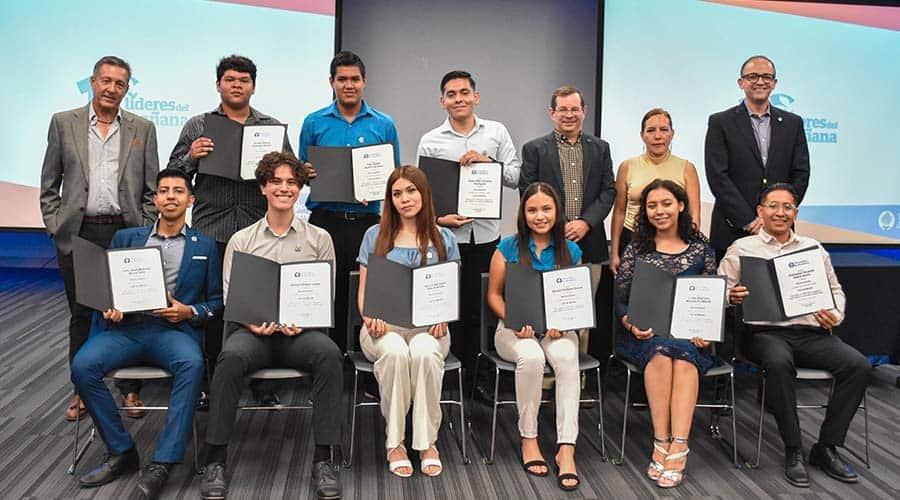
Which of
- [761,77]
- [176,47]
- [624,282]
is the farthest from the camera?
[176,47]

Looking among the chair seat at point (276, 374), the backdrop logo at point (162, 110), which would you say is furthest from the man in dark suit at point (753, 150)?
the backdrop logo at point (162, 110)

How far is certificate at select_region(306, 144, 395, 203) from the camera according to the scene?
3.76 metres

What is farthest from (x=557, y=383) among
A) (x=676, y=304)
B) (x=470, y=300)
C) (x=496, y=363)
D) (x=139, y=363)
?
(x=139, y=363)

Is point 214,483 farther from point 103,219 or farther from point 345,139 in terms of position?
point 345,139

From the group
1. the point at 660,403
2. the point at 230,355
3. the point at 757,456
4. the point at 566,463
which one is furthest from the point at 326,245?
the point at 757,456

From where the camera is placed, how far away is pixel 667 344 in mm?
3297

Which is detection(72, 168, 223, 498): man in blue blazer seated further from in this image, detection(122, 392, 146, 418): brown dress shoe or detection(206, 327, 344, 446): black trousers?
detection(122, 392, 146, 418): brown dress shoe

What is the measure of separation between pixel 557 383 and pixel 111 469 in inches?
77.4

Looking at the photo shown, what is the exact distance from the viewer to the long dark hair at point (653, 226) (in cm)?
348

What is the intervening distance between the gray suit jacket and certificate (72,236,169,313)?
1.98 feet

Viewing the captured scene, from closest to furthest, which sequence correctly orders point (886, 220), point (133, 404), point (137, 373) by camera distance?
point (137, 373) → point (133, 404) → point (886, 220)

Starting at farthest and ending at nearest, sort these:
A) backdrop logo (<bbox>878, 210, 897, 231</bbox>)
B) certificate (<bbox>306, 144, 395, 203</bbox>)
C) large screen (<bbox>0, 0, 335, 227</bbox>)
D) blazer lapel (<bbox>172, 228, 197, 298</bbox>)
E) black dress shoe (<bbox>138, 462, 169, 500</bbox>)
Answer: backdrop logo (<bbox>878, 210, 897, 231</bbox>), large screen (<bbox>0, 0, 335, 227</bbox>), certificate (<bbox>306, 144, 395, 203</bbox>), blazer lapel (<bbox>172, 228, 197, 298</bbox>), black dress shoe (<bbox>138, 462, 169, 500</bbox>)

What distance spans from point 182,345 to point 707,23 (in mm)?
5150

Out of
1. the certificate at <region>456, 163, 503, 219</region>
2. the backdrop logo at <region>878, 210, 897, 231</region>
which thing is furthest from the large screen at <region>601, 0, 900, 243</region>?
the certificate at <region>456, 163, 503, 219</region>
